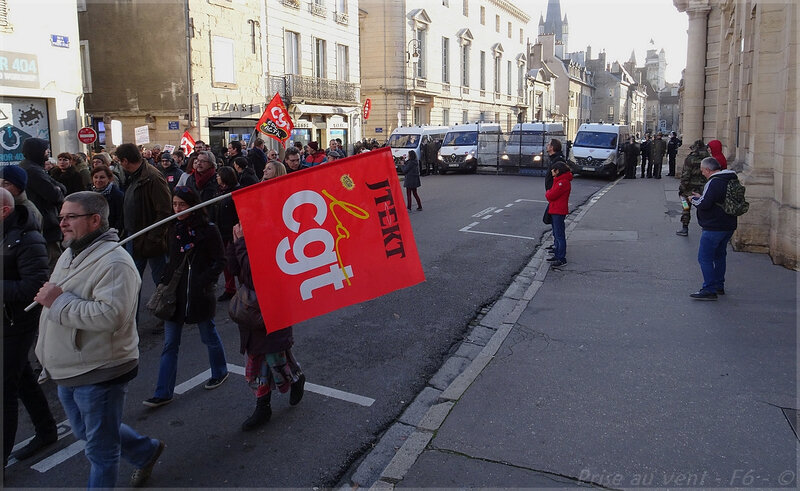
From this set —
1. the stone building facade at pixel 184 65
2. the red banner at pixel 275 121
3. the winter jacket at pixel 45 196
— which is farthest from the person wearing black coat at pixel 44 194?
the stone building facade at pixel 184 65

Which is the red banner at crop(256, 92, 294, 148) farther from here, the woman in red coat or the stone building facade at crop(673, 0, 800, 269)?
the stone building facade at crop(673, 0, 800, 269)

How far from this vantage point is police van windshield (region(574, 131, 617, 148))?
26.1 m

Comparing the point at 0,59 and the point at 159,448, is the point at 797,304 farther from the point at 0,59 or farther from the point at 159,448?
the point at 0,59

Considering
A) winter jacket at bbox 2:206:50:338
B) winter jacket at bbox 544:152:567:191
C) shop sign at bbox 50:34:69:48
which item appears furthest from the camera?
shop sign at bbox 50:34:69:48

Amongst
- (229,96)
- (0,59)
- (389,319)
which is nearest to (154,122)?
(229,96)

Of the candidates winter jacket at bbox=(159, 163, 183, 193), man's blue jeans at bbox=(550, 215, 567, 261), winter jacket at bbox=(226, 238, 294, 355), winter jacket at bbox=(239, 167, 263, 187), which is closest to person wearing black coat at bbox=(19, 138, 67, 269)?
winter jacket at bbox=(239, 167, 263, 187)

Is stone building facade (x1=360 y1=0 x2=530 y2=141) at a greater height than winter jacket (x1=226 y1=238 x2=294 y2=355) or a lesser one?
greater

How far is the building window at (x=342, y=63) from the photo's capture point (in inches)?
1331

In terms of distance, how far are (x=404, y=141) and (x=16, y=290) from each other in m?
26.3

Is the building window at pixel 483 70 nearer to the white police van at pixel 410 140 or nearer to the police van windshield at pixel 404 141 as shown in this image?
the white police van at pixel 410 140

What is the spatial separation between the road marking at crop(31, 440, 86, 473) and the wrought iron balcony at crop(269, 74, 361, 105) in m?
25.6

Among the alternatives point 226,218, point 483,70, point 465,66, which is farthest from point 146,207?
point 483,70

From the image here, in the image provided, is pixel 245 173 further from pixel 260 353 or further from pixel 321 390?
pixel 260 353

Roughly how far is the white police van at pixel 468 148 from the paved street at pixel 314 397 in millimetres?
18987
